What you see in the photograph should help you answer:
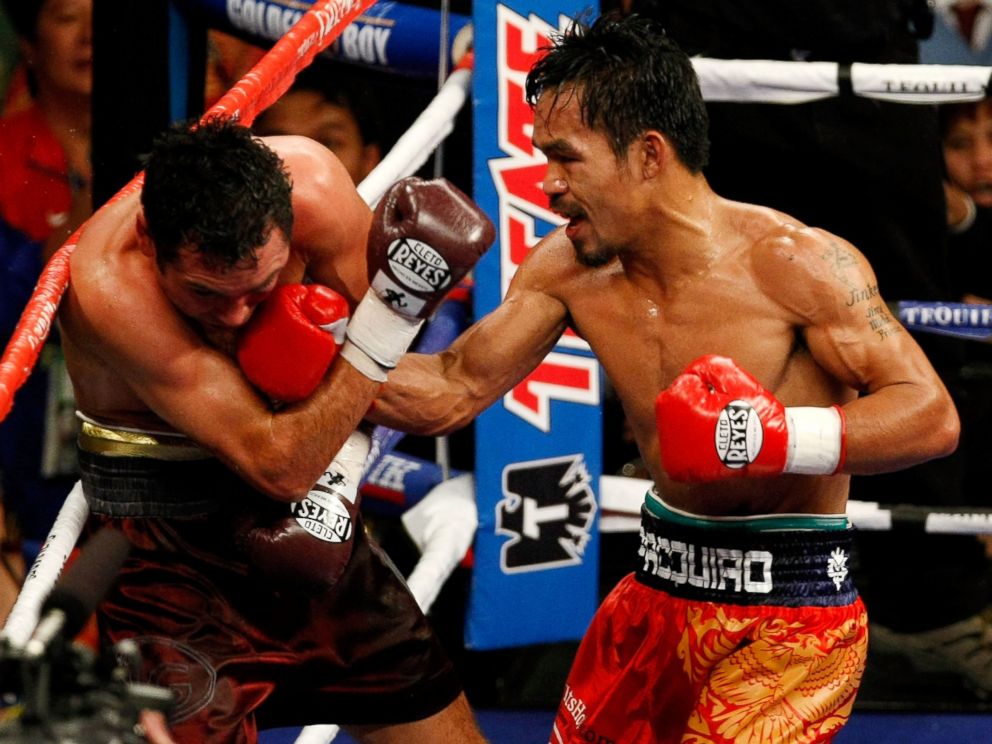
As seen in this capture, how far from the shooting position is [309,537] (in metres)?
1.84

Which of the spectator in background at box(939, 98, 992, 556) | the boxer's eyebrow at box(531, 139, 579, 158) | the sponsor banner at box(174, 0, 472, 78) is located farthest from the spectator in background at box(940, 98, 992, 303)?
the boxer's eyebrow at box(531, 139, 579, 158)

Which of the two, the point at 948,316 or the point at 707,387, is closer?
the point at 707,387

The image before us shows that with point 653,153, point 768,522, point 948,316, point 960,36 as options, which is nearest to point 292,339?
point 653,153

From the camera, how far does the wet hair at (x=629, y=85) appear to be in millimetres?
1889

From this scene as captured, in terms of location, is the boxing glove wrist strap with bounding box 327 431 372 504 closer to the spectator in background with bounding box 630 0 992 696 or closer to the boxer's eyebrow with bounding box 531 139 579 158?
the boxer's eyebrow with bounding box 531 139 579 158

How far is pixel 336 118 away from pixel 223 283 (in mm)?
1436

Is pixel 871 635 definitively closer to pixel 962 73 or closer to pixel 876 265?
pixel 876 265

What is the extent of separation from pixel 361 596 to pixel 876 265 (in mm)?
1400

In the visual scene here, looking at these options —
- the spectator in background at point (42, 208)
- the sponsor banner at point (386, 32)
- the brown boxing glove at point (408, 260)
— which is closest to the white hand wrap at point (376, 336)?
the brown boxing glove at point (408, 260)

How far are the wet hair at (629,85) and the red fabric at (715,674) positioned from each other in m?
0.58

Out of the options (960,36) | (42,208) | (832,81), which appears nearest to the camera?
(832,81)

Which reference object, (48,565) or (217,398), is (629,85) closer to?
(217,398)

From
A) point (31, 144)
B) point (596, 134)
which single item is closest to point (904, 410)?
point (596, 134)

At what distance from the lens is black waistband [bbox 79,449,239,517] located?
189 cm
